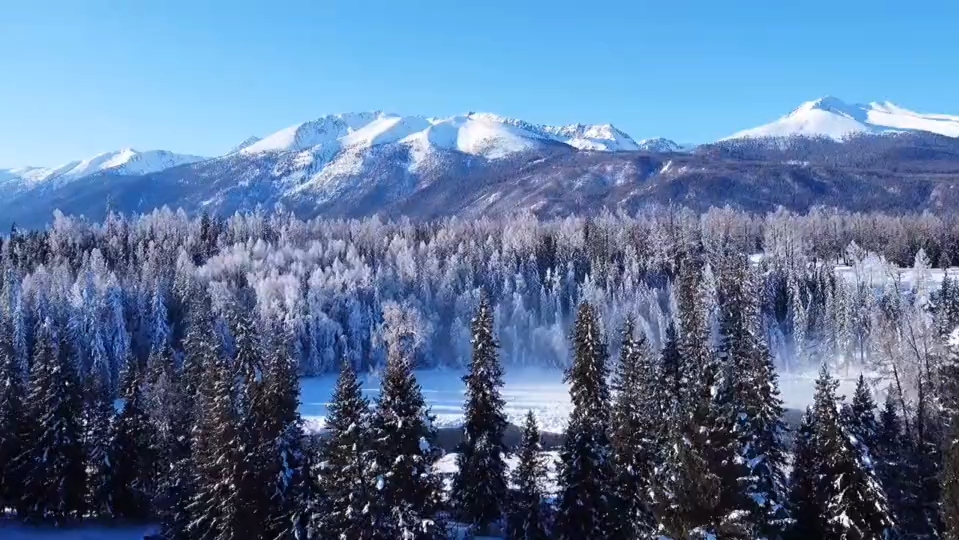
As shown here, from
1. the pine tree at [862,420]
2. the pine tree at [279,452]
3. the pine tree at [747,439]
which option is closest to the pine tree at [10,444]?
the pine tree at [279,452]

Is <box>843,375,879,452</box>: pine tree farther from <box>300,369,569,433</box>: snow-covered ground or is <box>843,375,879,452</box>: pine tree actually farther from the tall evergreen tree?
<box>300,369,569,433</box>: snow-covered ground

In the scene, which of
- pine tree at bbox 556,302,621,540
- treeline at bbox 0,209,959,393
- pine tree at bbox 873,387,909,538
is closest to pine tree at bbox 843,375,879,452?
pine tree at bbox 873,387,909,538

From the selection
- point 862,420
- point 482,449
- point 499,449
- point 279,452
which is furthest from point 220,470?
point 862,420

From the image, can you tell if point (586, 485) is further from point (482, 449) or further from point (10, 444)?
point (10, 444)

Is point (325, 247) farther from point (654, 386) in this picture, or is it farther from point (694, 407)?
point (694, 407)

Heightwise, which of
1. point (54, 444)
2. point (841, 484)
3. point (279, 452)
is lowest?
point (54, 444)
